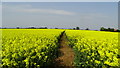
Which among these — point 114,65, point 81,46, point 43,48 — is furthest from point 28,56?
point 81,46

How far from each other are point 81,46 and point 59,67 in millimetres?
1785

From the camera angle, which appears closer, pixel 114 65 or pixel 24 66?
pixel 24 66

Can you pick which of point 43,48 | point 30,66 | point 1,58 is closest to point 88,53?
point 43,48

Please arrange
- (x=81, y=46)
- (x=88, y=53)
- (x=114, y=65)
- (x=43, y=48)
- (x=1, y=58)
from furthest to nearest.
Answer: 1. (x=81, y=46)
2. (x=88, y=53)
3. (x=43, y=48)
4. (x=114, y=65)
5. (x=1, y=58)

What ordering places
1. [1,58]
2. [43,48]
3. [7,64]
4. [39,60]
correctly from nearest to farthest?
1. [7,64]
2. [1,58]
3. [39,60]
4. [43,48]

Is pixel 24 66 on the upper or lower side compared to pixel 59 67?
upper

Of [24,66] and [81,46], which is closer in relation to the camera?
[24,66]

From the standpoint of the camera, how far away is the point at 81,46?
1051 cm

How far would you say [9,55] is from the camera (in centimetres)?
574

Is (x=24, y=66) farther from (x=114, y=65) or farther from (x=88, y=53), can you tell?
(x=88, y=53)

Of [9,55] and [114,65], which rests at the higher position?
[9,55]

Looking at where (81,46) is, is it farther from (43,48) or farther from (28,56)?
(28,56)

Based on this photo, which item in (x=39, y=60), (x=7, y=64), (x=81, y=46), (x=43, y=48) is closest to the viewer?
(x=7, y=64)

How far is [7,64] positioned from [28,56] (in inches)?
34.1
